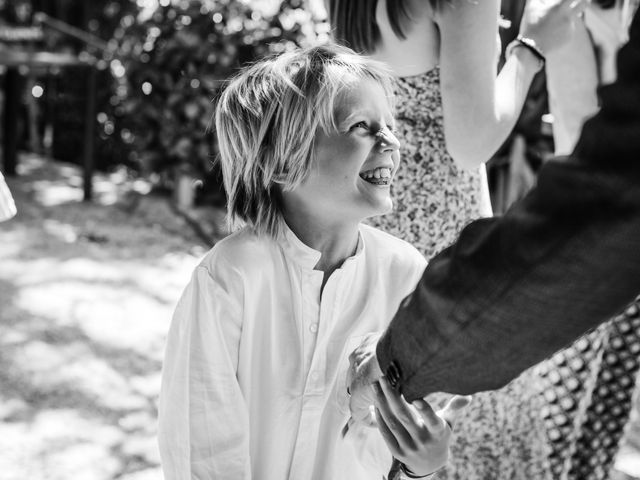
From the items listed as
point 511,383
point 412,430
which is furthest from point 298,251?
point 511,383

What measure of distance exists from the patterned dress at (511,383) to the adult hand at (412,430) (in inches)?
22.6

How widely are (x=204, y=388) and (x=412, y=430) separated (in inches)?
17.1

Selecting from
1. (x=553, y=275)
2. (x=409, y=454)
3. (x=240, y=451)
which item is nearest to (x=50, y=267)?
(x=240, y=451)

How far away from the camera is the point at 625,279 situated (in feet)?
3.19

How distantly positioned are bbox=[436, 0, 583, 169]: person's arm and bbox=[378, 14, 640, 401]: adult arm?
0.81 meters

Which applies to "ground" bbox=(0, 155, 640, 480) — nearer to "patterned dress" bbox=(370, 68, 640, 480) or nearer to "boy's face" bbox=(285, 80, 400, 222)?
"patterned dress" bbox=(370, 68, 640, 480)

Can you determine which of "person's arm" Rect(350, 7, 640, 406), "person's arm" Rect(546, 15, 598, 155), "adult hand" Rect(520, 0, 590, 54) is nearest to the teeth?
"person's arm" Rect(350, 7, 640, 406)

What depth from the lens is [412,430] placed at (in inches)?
54.1

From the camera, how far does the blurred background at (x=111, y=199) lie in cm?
322

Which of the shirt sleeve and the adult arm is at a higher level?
the adult arm

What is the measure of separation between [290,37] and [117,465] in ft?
12.4

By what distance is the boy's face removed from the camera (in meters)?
1.63

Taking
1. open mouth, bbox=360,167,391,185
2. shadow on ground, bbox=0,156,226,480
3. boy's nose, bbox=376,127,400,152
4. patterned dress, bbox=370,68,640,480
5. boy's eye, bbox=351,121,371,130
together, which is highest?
boy's eye, bbox=351,121,371,130

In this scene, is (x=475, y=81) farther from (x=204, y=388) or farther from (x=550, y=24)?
(x=204, y=388)
